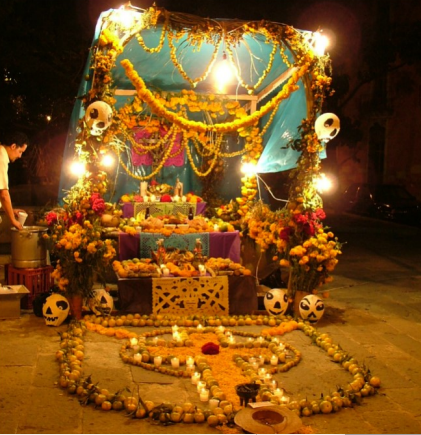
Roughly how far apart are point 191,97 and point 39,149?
26.3 ft

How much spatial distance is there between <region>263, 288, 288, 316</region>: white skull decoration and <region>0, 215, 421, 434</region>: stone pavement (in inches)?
19.3

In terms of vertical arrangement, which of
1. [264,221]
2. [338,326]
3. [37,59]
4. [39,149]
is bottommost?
[338,326]

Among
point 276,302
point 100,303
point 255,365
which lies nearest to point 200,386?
point 255,365

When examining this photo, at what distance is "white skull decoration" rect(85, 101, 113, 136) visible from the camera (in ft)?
23.2

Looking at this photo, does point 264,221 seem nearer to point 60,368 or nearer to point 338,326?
point 338,326

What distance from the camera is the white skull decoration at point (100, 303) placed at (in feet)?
24.4

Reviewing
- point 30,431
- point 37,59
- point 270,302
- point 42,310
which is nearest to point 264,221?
point 270,302

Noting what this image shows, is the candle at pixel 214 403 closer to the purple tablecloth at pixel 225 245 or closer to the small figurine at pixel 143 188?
the purple tablecloth at pixel 225 245

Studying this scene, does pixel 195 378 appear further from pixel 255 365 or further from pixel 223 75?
pixel 223 75

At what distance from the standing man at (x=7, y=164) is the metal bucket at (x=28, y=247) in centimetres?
14

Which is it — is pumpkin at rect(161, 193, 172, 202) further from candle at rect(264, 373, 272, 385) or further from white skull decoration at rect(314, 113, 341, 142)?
candle at rect(264, 373, 272, 385)

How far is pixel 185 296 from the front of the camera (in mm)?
7770

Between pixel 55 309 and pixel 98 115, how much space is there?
7.61ft

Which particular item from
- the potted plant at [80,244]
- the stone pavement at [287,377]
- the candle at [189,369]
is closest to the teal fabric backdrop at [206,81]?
the potted plant at [80,244]
